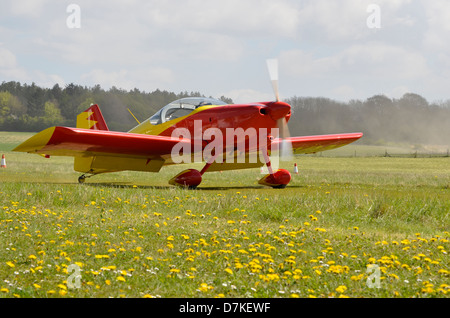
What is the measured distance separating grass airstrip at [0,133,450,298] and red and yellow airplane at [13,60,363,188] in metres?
3.63

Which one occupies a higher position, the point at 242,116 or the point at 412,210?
the point at 242,116

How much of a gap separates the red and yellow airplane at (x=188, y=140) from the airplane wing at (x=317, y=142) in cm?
102

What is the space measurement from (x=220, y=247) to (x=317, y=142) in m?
13.0

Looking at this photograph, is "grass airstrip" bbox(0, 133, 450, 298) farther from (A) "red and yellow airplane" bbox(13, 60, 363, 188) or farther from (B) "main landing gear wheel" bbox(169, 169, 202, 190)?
(B) "main landing gear wheel" bbox(169, 169, 202, 190)

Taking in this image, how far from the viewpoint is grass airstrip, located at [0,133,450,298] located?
448 cm

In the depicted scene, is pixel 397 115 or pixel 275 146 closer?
pixel 275 146

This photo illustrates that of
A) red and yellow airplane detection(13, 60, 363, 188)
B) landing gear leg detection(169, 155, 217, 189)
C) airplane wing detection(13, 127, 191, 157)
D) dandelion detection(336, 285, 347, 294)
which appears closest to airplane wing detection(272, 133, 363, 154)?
red and yellow airplane detection(13, 60, 363, 188)

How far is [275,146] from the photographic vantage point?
57.8ft

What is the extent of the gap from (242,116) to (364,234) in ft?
25.1

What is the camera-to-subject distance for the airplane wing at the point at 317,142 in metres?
18.0

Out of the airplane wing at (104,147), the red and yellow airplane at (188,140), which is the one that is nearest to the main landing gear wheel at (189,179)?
the red and yellow airplane at (188,140)

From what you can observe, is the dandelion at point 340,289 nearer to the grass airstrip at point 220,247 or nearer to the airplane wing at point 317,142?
the grass airstrip at point 220,247
